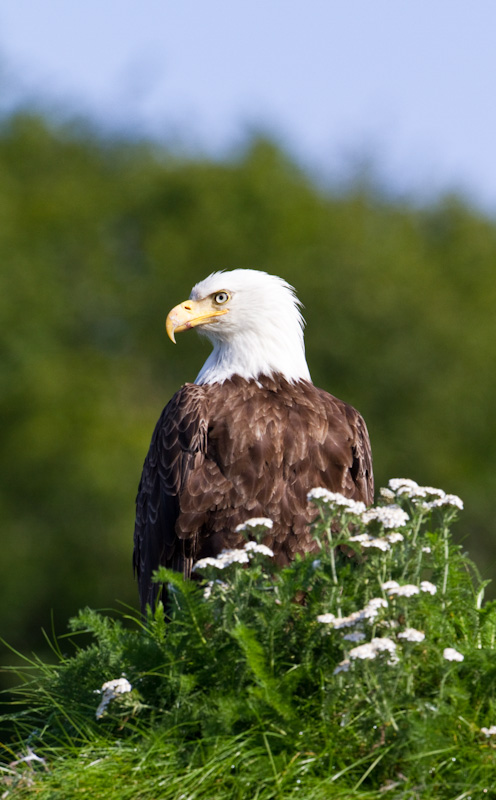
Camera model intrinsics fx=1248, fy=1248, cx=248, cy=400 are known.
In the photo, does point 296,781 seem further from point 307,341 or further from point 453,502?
point 307,341

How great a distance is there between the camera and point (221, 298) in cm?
770

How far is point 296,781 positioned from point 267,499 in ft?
7.79

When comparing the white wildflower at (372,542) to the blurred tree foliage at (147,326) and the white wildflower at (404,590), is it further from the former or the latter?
the blurred tree foliage at (147,326)

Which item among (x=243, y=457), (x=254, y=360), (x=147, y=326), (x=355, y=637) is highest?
(x=254, y=360)

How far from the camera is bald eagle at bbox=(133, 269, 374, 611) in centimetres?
664

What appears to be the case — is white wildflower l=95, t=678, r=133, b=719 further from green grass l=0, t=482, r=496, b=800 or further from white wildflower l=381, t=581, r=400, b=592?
white wildflower l=381, t=581, r=400, b=592

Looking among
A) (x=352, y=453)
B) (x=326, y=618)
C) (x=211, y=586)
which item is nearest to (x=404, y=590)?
(x=326, y=618)

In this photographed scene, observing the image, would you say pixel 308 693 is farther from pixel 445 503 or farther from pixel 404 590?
pixel 445 503

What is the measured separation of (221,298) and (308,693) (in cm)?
351

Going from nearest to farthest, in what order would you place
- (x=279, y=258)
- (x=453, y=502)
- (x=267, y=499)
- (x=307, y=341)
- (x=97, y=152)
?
(x=453, y=502)
(x=267, y=499)
(x=307, y=341)
(x=279, y=258)
(x=97, y=152)

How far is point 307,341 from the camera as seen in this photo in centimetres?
3491

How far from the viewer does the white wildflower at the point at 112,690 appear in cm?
461

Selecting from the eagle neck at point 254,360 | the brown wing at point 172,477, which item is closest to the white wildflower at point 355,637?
the brown wing at point 172,477

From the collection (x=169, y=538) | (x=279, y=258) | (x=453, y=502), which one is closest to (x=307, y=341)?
(x=279, y=258)
